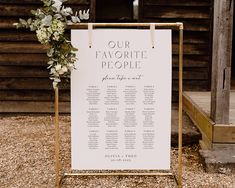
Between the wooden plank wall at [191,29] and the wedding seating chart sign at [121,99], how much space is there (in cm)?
306

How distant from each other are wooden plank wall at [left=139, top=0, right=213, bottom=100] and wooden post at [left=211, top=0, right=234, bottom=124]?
2.45 meters

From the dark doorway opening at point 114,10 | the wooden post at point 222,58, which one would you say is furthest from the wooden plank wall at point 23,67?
the wooden post at point 222,58

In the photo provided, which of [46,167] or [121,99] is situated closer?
[121,99]

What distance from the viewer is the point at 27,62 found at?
20.9 feet

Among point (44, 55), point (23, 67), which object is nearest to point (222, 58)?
point (44, 55)

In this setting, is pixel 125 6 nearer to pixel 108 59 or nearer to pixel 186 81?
pixel 186 81

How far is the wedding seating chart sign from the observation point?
3355 millimetres

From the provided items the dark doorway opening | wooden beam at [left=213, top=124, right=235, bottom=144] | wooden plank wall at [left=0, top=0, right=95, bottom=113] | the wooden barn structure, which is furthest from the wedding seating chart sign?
the dark doorway opening

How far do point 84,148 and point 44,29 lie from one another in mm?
1034

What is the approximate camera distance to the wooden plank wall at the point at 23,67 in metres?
6.29

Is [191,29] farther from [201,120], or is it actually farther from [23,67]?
[23,67]

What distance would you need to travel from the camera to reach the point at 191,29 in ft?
21.0

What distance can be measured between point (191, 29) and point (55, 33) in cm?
371

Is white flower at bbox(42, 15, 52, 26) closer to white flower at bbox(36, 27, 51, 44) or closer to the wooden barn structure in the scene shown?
white flower at bbox(36, 27, 51, 44)
